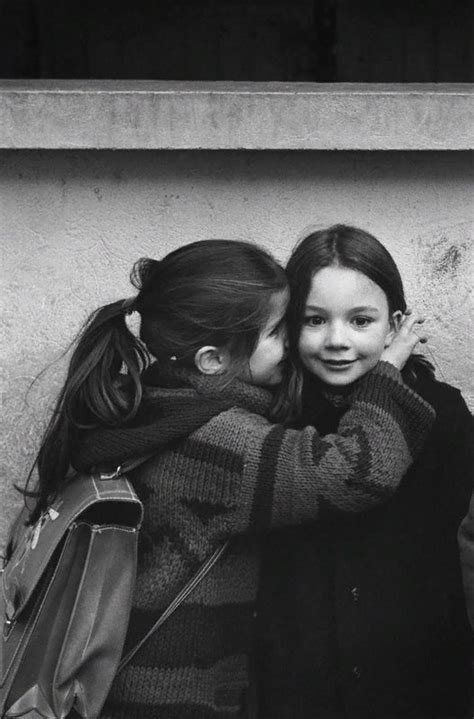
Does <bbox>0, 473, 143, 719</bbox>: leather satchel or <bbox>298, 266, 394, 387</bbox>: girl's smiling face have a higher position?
<bbox>298, 266, 394, 387</bbox>: girl's smiling face

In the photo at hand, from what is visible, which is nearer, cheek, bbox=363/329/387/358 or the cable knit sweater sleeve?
the cable knit sweater sleeve

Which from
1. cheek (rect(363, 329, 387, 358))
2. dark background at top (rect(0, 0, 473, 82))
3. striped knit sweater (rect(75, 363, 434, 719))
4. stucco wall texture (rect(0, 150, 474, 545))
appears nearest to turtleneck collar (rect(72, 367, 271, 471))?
Answer: striped knit sweater (rect(75, 363, 434, 719))

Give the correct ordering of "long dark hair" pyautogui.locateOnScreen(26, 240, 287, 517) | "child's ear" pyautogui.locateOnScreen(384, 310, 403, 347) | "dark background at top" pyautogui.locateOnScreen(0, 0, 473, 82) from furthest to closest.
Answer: "dark background at top" pyautogui.locateOnScreen(0, 0, 473, 82)
"child's ear" pyautogui.locateOnScreen(384, 310, 403, 347)
"long dark hair" pyautogui.locateOnScreen(26, 240, 287, 517)

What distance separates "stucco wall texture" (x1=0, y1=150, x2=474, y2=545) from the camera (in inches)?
114

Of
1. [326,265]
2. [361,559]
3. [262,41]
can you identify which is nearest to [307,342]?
[326,265]

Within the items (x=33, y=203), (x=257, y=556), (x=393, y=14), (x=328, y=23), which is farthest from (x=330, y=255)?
(x=393, y=14)

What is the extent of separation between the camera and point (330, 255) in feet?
7.26

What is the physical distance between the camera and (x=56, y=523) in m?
2.07

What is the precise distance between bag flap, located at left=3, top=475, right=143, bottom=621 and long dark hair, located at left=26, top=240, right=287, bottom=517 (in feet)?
0.26

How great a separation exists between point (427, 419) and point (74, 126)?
1.27 metres

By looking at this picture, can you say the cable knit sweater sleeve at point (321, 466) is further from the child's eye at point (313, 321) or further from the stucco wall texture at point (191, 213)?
the stucco wall texture at point (191, 213)

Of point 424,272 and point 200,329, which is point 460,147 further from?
point 200,329

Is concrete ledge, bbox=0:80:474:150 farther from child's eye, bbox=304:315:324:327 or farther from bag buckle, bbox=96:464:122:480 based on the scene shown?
bag buckle, bbox=96:464:122:480

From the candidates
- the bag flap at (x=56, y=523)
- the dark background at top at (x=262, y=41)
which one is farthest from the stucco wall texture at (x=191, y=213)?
the dark background at top at (x=262, y=41)
